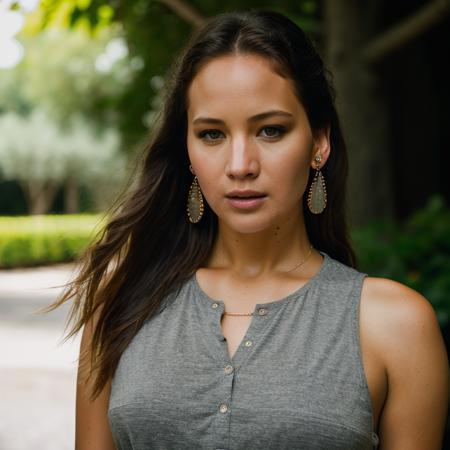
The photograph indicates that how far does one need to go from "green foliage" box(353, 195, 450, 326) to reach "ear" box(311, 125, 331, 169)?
1.29 m

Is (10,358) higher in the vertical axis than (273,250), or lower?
lower

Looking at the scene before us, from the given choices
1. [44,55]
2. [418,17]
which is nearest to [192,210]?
[418,17]

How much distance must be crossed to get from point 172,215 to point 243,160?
0.50 meters

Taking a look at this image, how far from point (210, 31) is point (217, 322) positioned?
760 millimetres

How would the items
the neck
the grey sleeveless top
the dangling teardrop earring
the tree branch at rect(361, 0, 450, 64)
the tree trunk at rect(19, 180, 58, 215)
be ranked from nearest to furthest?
the grey sleeveless top
the neck
the dangling teardrop earring
the tree branch at rect(361, 0, 450, 64)
the tree trunk at rect(19, 180, 58, 215)

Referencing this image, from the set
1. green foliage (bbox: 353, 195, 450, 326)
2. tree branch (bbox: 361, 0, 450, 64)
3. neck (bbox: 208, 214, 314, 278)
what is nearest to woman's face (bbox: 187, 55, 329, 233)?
neck (bbox: 208, 214, 314, 278)

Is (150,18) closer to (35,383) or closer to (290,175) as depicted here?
(35,383)

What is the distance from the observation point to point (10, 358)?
31.1 ft

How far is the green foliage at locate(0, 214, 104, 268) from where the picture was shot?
2322cm

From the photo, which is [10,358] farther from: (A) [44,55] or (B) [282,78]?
(A) [44,55]

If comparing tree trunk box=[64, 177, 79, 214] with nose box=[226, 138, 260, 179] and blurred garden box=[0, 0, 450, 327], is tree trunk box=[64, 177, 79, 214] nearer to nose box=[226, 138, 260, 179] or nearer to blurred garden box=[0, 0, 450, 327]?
blurred garden box=[0, 0, 450, 327]

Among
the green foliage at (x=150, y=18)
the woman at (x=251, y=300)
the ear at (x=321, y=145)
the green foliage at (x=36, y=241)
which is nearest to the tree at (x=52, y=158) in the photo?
the green foliage at (x=36, y=241)

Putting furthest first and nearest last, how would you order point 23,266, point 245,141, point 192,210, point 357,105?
point 23,266
point 357,105
point 192,210
point 245,141

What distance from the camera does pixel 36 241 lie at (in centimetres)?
2430
